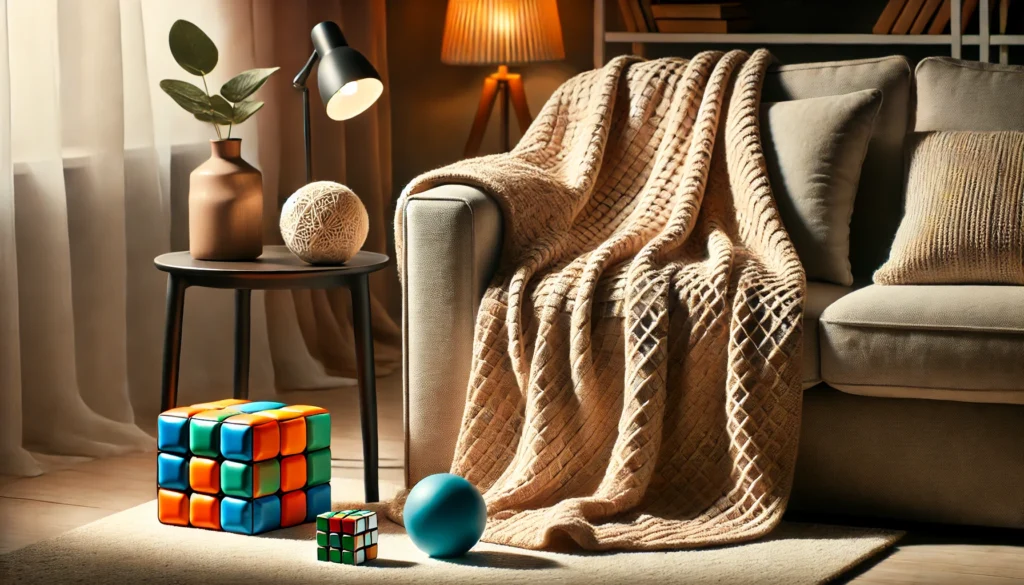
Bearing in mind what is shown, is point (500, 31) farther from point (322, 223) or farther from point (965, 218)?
point (965, 218)

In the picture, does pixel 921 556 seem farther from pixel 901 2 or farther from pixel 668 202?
pixel 901 2

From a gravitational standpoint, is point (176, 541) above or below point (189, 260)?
below

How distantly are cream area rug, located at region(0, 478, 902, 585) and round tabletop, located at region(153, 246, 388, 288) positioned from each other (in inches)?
16.7

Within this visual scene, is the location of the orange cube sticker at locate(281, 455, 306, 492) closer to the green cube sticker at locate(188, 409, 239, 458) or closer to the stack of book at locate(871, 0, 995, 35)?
the green cube sticker at locate(188, 409, 239, 458)

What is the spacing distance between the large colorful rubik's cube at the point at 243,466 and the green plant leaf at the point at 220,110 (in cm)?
53

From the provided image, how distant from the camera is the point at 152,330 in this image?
119 inches

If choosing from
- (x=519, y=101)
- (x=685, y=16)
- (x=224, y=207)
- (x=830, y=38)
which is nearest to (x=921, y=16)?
(x=830, y=38)

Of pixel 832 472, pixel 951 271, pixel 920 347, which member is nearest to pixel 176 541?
pixel 832 472

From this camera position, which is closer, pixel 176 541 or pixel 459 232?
pixel 176 541

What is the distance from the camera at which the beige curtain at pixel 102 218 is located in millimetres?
2662

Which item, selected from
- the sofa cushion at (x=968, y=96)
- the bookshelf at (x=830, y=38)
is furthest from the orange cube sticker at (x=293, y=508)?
the bookshelf at (x=830, y=38)

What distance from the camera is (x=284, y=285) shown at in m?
2.23

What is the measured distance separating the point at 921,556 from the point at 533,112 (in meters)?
2.40

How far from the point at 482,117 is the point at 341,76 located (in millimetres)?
1472
